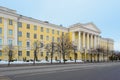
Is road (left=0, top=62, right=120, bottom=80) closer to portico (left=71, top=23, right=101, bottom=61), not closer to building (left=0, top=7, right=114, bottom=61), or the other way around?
building (left=0, top=7, right=114, bottom=61)

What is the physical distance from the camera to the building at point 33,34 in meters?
54.6

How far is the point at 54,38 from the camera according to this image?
75500 millimetres

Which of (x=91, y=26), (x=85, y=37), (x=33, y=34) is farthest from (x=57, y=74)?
(x=91, y=26)

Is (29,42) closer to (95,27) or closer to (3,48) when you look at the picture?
(3,48)

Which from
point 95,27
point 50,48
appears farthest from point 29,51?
point 95,27

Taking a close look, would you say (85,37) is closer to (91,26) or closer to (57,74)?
(91,26)

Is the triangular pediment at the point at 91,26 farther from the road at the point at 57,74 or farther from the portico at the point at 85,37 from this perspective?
the road at the point at 57,74

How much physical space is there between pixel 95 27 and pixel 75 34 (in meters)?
13.9

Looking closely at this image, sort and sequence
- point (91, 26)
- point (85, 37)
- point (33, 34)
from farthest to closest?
point (91, 26) < point (85, 37) < point (33, 34)

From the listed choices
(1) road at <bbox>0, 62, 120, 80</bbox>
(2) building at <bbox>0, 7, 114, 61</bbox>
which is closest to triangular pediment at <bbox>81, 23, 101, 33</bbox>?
(2) building at <bbox>0, 7, 114, 61</bbox>

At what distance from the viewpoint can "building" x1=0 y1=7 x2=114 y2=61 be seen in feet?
179

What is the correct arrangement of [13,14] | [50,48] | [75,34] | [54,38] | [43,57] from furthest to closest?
[75,34] < [54,38] < [43,57] < [50,48] < [13,14]

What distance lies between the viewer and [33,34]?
218 feet

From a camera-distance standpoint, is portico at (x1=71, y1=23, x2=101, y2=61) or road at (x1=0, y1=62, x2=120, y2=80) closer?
road at (x1=0, y1=62, x2=120, y2=80)
